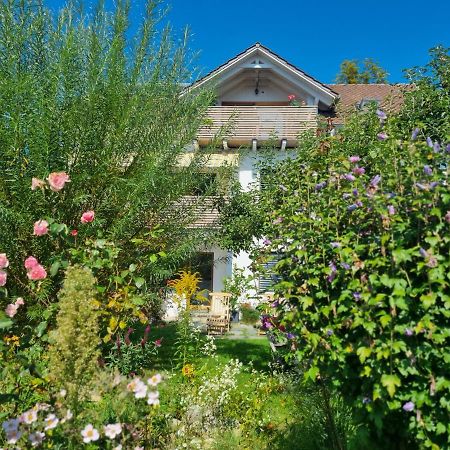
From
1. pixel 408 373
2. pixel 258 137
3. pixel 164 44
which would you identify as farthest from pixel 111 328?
pixel 258 137

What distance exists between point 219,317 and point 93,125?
9.33 m

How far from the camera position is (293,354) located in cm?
312

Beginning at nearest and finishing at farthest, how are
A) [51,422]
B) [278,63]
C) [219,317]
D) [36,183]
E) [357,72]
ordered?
1. [51,422]
2. [36,183]
3. [219,317]
4. [278,63]
5. [357,72]

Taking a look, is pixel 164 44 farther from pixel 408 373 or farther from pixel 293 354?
pixel 408 373

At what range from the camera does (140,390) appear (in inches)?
101

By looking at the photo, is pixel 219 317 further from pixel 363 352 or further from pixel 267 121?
pixel 363 352

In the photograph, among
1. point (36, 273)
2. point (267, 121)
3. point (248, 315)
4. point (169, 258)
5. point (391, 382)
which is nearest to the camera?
point (391, 382)

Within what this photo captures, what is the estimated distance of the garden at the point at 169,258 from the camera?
242cm

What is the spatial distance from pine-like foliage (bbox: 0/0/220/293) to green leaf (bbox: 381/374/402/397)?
2.90m

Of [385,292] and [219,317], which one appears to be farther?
[219,317]

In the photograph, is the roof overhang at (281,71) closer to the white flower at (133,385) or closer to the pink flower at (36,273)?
the pink flower at (36,273)

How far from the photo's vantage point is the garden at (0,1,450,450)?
242 cm

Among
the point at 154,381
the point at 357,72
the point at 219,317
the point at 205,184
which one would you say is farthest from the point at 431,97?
the point at 357,72

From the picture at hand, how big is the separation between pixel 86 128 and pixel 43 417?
2.75m
